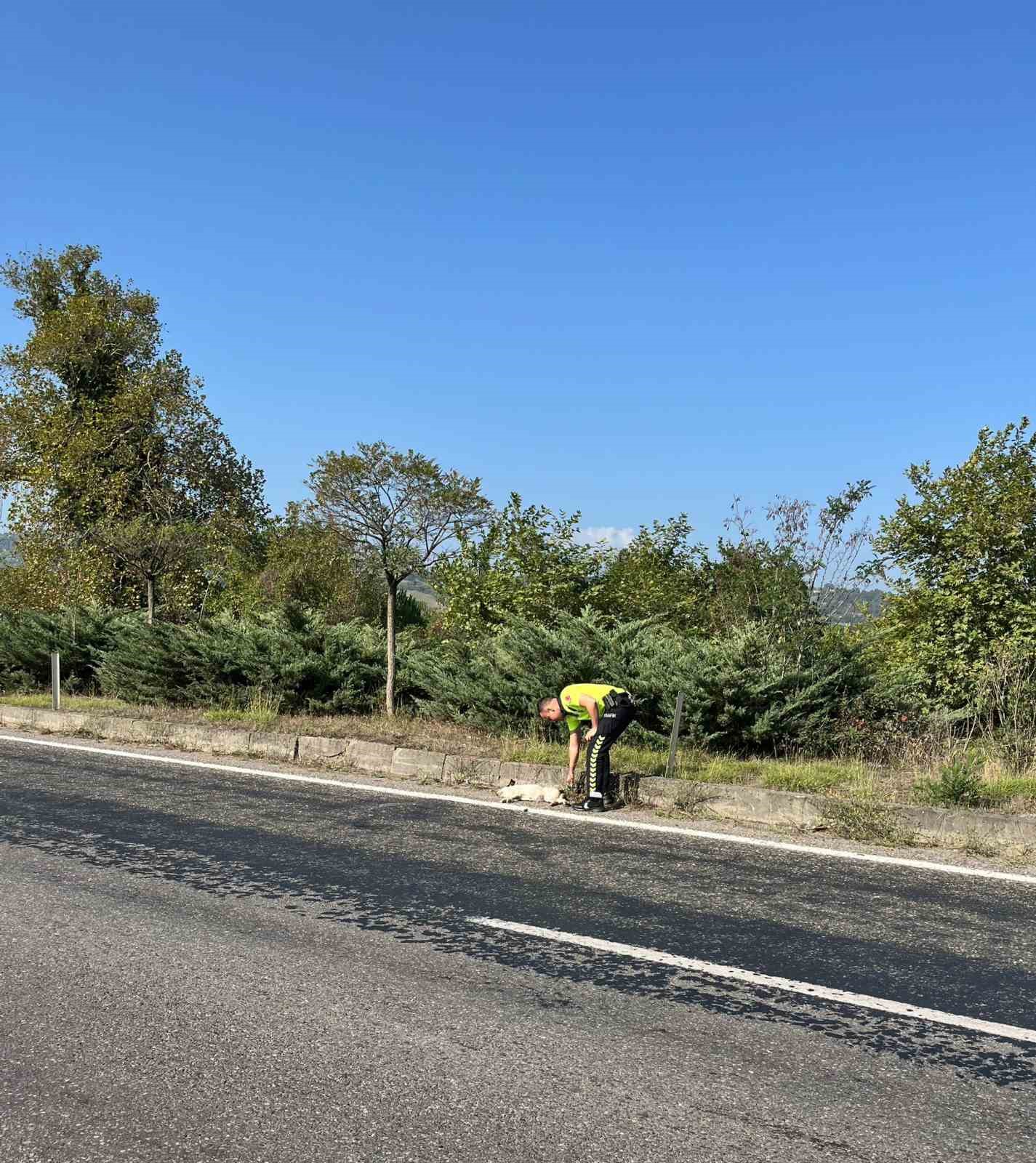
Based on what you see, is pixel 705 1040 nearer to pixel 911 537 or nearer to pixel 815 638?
pixel 815 638

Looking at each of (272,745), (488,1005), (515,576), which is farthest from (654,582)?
(488,1005)

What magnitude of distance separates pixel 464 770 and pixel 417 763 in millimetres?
627

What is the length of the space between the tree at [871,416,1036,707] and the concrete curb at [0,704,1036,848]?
5.60 meters

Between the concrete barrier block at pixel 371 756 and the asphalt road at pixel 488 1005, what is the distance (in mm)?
3438

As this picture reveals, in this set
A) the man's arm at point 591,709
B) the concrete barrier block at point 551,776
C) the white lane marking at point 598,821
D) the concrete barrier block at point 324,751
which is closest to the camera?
the white lane marking at point 598,821

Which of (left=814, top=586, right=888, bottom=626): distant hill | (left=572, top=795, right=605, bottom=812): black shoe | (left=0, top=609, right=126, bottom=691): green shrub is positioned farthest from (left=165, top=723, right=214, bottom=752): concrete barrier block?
(left=814, top=586, right=888, bottom=626): distant hill

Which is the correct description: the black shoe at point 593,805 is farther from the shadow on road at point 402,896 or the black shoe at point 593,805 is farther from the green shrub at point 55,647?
the green shrub at point 55,647

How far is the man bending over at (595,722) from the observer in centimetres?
897

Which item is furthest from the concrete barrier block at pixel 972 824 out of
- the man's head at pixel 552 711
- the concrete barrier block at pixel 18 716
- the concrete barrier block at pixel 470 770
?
the concrete barrier block at pixel 18 716

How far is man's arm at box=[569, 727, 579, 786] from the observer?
9.20m

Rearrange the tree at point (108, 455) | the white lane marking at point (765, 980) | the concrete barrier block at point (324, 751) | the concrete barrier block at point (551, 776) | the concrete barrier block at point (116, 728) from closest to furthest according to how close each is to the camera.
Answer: the white lane marking at point (765, 980) → the concrete barrier block at point (551, 776) → the concrete barrier block at point (324, 751) → the concrete barrier block at point (116, 728) → the tree at point (108, 455)

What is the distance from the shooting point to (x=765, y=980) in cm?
481

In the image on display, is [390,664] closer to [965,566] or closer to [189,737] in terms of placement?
[189,737]

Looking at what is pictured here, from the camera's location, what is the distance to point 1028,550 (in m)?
14.1
